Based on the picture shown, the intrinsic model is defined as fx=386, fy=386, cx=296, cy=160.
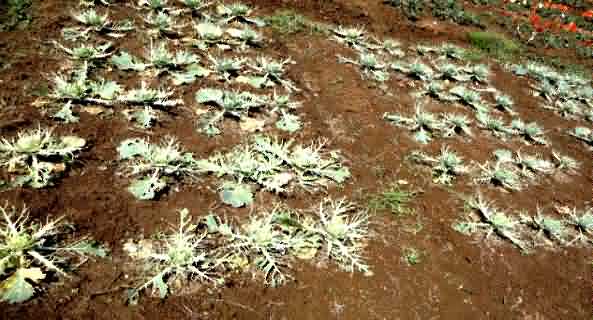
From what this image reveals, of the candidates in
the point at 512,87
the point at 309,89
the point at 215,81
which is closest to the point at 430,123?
the point at 309,89

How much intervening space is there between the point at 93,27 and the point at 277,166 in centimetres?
274

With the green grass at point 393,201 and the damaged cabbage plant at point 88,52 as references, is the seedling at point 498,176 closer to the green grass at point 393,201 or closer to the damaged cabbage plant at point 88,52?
the green grass at point 393,201

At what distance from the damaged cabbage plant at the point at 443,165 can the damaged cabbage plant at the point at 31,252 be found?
2.98 metres

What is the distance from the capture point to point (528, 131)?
5113 millimetres

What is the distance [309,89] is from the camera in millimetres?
4609

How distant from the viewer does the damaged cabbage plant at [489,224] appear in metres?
3.30

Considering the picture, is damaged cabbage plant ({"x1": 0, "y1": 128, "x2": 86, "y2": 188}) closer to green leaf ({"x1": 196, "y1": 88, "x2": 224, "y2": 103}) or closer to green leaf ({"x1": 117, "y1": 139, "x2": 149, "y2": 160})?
green leaf ({"x1": 117, "y1": 139, "x2": 149, "y2": 160})

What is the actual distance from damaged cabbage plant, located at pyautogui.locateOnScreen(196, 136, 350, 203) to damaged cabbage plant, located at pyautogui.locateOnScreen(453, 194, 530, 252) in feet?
3.67

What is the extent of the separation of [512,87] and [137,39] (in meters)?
5.94

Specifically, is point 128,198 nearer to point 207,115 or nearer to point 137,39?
point 207,115

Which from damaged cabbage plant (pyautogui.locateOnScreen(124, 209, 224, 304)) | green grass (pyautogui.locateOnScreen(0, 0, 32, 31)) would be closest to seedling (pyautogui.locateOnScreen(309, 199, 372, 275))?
damaged cabbage plant (pyautogui.locateOnScreen(124, 209, 224, 304))

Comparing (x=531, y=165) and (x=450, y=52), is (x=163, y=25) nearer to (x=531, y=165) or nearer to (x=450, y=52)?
(x=531, y=165)

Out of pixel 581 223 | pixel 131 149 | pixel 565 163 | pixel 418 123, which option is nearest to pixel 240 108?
pixel 131 149

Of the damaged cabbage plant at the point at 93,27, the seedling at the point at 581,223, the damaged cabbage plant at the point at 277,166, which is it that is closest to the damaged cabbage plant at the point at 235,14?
the damaged cabbage plant at the point at 93,27
